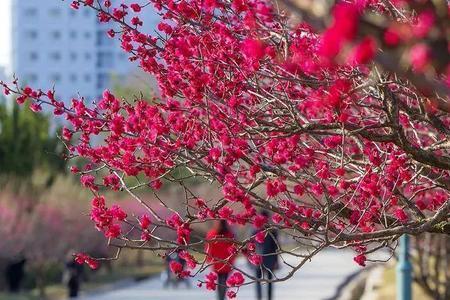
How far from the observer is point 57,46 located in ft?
413

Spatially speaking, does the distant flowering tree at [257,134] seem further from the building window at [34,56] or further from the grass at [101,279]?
the building window at [34,56]

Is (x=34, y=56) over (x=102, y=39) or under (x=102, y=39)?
under

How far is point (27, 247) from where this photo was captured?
1229 inches

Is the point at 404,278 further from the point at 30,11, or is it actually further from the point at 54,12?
the point at 30,11

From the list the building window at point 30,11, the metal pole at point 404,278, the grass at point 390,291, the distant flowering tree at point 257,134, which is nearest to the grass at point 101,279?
the grass at point 390,291

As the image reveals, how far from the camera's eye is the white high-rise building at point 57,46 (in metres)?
125

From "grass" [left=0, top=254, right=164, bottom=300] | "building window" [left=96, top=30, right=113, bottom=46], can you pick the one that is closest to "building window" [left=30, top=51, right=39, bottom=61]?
"building window" [left=96, top=30, right=113, bottom=46]

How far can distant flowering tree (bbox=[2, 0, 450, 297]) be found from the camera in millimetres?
7133

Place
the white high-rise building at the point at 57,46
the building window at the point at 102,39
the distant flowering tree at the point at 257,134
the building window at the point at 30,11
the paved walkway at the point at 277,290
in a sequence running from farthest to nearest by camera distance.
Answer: the building window at the point at 102,39 → the building window at the point at 30,11 → the white high-rise building at the point at 57,46 → the paved walkway at the point at 277,290 → the distant flowering tree at the point at 257,134

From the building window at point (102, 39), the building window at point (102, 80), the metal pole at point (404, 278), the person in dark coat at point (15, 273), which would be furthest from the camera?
the building window at point (102, 80)

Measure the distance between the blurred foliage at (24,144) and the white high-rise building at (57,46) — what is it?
278ft

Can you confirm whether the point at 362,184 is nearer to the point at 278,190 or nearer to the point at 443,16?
Result: the point at 278,190

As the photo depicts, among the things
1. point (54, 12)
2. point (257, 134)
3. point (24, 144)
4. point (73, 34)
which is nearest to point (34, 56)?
point (73, 34)

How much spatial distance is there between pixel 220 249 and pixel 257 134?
4.26 meters
